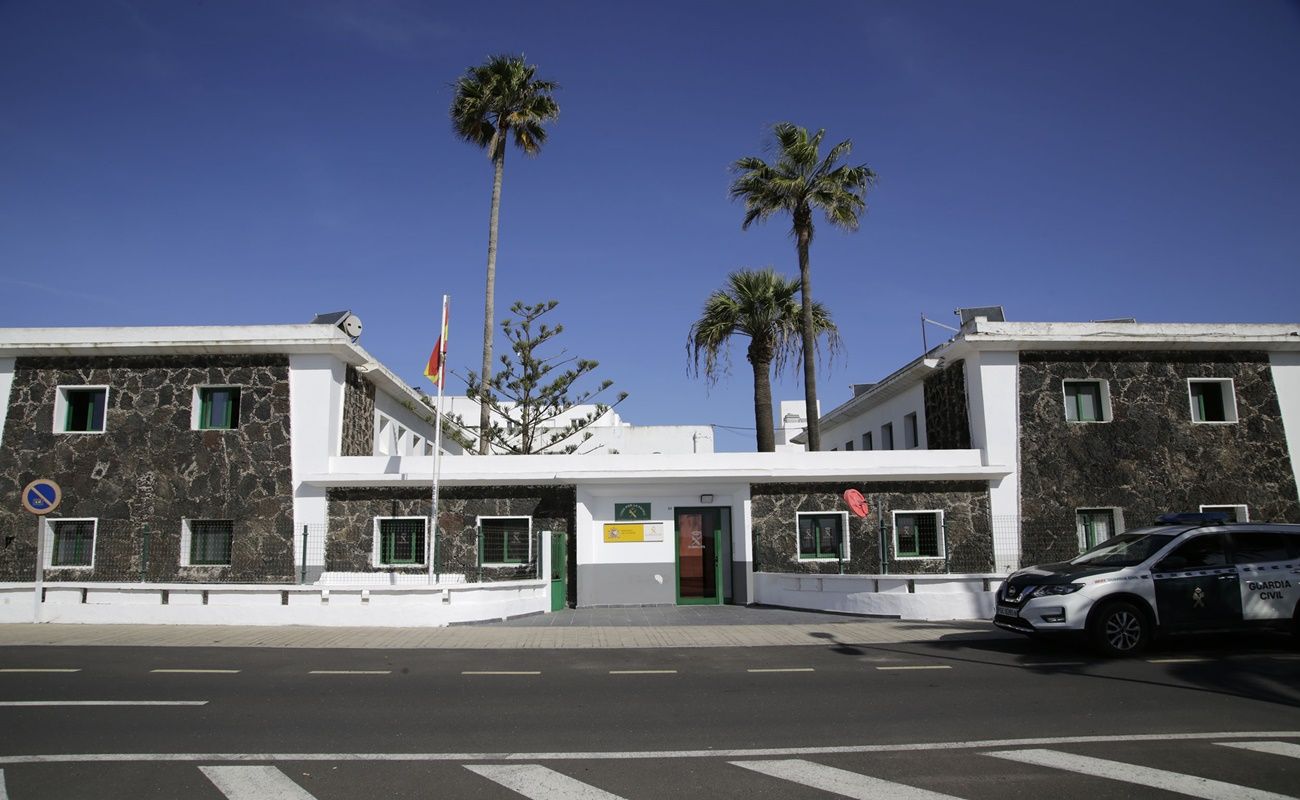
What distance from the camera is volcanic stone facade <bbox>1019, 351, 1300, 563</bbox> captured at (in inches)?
886

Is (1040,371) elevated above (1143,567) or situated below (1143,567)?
above

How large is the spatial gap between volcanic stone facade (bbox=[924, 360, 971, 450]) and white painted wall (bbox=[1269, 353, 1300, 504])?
26.5 feet

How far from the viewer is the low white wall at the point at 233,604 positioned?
1725 centimetres

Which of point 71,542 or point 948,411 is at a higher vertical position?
point 948,411

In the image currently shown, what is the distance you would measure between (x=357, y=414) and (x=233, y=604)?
8100mm

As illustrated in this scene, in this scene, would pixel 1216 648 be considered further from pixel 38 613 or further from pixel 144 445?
pixel 144 445

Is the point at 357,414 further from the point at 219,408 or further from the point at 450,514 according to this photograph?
the point at 450,514

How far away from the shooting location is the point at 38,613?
17312mm

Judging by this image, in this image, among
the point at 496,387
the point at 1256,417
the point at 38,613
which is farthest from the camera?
the point at 496,387

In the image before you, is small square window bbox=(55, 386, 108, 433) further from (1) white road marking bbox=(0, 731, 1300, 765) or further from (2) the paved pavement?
(1) white road marking bbox=(0, 731, 1300, 765)

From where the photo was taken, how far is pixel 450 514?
875 inches

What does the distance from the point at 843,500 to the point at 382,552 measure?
37.4ft

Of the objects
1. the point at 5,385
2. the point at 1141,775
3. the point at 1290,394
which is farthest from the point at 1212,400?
the point at 5,385

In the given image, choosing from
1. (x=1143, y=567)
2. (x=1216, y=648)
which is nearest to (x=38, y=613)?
(x=1143, y=567)
